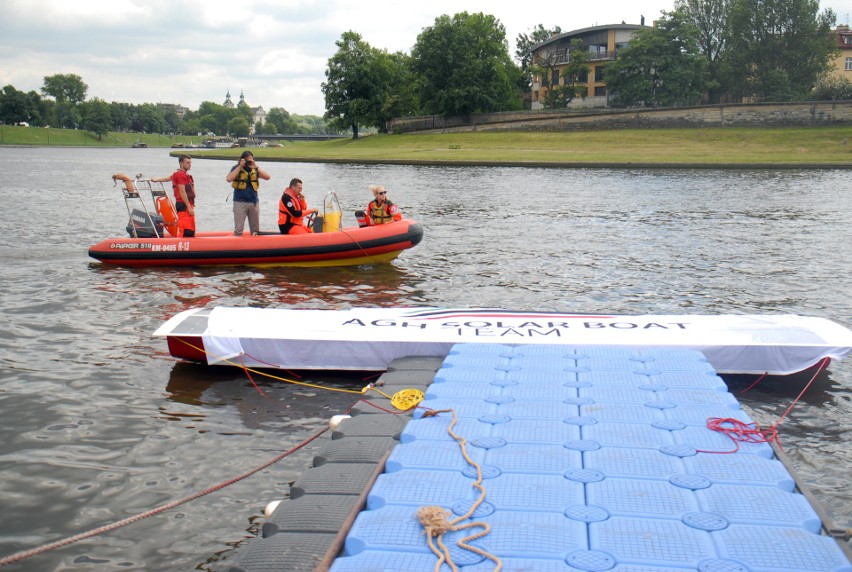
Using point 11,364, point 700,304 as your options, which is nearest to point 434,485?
point 11,364

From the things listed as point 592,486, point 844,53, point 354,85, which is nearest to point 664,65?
point 844,53

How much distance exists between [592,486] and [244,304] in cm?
805

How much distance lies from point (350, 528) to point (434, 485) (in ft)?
2.08

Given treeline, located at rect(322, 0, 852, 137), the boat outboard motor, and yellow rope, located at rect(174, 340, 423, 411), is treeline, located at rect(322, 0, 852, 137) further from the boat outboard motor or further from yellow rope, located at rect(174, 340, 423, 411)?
yellow rope, located at rect(174, 340, 423, 411)

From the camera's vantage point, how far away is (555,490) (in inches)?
173

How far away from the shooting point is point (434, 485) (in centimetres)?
446

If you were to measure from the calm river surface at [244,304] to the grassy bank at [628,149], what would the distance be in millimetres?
19090

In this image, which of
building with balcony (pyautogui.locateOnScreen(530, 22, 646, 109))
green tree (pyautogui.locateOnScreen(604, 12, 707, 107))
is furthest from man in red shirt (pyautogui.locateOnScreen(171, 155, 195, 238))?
building with balcony (pyautogui.locateOnScreen(530, 22, 646, 109))

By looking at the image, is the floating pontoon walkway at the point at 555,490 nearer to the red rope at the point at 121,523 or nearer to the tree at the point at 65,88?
the red rope at the point at 121,523

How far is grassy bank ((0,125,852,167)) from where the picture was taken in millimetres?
44406

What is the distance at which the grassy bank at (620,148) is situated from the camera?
146 ft

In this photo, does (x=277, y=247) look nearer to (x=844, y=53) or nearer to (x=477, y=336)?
(x=477, y=336)

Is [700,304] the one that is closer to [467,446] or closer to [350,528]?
[467,446]

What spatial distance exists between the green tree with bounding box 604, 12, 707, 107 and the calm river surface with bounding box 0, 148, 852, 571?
52335mm
